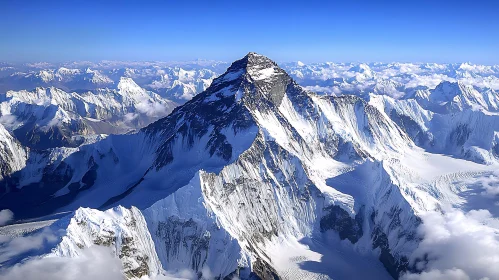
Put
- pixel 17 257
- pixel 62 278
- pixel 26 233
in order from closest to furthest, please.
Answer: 1. pixel 62 278
2. pixel 17 257
3. pixel 26 233

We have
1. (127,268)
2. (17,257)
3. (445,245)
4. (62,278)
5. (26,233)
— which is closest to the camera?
(62,278)

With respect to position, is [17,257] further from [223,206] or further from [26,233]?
[223,206]

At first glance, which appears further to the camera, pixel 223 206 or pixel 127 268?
pixel 223 206

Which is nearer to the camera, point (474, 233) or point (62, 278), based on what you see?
point (62, 278)

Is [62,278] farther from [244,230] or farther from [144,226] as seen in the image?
[244,230]

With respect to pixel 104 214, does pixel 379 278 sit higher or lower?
lower

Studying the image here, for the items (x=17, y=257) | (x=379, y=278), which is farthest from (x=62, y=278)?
(x=379, y=278)

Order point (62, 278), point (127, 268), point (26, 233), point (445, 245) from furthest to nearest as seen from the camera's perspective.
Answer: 1. point (445, 245)
2. point (26, 233)
3. point (127, 268)
4. point (62, 278)

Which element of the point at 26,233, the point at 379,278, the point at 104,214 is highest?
the point at 104,214

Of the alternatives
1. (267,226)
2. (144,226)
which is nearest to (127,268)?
(144,226)
